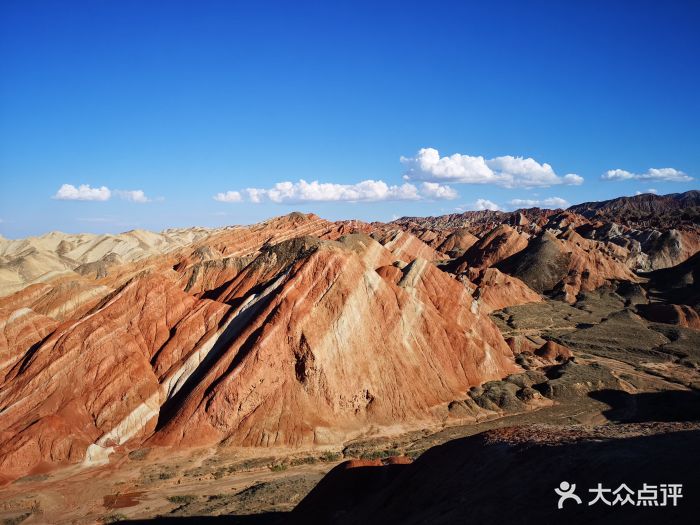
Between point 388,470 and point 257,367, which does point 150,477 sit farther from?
point 388,470

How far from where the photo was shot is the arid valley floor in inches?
692

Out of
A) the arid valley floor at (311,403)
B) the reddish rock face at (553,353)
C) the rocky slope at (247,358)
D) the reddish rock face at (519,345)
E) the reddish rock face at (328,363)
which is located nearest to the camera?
the arid valley floor at (311,403)

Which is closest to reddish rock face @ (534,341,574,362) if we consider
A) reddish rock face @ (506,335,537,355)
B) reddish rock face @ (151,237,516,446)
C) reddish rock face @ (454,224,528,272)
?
reddish rock face @ (506,335,537,355)

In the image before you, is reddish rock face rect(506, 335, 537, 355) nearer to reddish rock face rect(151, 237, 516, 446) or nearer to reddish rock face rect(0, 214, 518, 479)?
reddish rock face rect(0, 214, 518, 479)

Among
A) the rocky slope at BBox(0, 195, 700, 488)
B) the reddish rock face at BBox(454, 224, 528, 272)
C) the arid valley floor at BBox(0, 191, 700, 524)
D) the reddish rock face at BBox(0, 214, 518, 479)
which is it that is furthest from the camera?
the reddish rock face at BBox(454, 224, 528, 272)

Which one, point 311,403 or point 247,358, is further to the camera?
point 247,358

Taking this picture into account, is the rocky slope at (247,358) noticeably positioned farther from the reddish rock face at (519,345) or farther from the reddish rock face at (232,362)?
the reddish rock face at (519,345)

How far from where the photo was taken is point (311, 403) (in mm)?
36375

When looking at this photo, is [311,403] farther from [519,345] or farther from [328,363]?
[519,345]

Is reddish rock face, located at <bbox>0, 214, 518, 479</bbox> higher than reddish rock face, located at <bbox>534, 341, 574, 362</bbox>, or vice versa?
reddish rock face, located at <bbox>0, 214, 518, 479</bbox>

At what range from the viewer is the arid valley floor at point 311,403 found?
17578 mm

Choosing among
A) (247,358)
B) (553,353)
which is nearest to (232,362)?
(247,358)

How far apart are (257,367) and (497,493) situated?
2405 centimetres

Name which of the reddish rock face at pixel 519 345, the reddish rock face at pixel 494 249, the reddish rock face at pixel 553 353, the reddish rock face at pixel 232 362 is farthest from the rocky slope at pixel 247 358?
the reddish rock face at pixel 494 249
